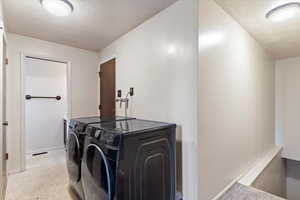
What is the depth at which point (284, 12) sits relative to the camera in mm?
1770

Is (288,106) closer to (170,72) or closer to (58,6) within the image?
(170,72)

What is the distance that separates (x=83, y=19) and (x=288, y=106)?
4.32 m

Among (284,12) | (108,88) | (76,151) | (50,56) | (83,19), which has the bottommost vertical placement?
(76,151)

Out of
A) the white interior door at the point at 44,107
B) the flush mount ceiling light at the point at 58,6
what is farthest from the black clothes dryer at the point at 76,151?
the white interior door at the point at 44,107

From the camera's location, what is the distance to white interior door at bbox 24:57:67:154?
3646mm

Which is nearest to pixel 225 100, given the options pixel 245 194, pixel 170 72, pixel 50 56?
pixel 170 72

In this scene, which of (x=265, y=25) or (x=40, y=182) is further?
(x=40, y=182)

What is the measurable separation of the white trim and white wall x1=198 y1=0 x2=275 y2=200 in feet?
0.16

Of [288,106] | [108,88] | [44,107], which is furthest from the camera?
[44,107]

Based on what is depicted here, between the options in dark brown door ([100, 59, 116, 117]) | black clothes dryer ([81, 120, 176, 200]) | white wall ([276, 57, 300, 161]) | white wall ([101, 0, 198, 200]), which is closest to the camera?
black clothes dryer ([81, 120, 176, 200])

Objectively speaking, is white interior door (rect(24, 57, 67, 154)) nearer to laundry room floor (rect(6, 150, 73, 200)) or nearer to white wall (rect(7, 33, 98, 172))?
laundry room floor (rect(6, 150, 73, 200))

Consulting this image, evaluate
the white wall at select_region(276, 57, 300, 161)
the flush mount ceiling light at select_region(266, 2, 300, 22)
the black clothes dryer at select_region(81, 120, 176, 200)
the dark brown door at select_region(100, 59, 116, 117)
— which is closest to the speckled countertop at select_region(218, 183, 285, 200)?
the black clothes dryer at select_region(81, 120, 176, 200)

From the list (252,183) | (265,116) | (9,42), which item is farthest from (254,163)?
(9,42)

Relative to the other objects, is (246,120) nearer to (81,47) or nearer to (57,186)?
(57,186)
